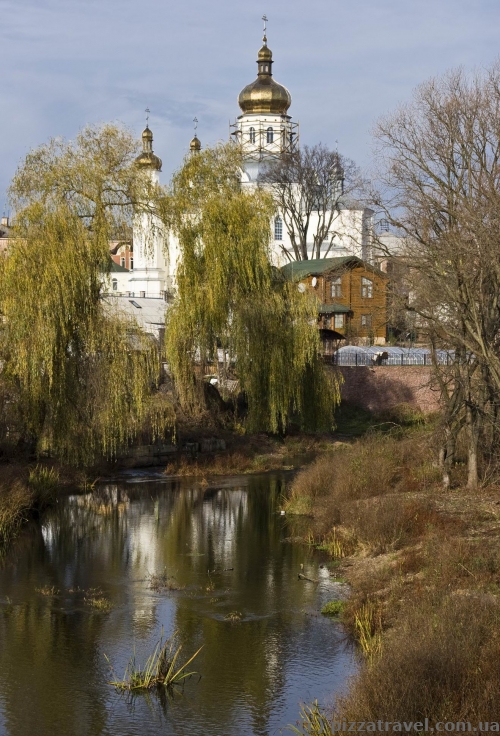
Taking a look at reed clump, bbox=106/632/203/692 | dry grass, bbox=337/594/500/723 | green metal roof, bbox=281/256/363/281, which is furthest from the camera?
green metal roof, bbox=281/256/363/281

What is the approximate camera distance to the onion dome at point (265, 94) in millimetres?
61531

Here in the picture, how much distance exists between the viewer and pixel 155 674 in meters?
10.4

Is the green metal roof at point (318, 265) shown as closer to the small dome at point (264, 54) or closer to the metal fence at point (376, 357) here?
the metal fence at point (376, 357)

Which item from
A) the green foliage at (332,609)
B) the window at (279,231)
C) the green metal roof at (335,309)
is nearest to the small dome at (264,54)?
the window at (279,231)

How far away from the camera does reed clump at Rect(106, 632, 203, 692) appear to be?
10258 mm

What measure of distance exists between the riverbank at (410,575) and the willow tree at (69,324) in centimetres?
462

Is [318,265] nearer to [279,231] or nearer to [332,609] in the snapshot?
[279,231]

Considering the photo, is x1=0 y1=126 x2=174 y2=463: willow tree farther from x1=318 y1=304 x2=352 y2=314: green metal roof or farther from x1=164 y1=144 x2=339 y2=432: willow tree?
x1=318 y1=304 x2=352 y2=314: green metal roof

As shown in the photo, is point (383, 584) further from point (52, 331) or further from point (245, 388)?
point (245, 388)

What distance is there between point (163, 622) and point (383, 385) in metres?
27.9

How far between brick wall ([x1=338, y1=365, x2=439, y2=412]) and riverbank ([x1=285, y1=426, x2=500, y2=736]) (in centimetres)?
1483

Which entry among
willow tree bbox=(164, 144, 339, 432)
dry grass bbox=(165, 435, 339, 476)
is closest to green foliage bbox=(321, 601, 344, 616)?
dry grass bbox=(165, 435, 339, 476)

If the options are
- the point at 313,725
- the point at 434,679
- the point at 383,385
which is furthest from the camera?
the point at 383,385

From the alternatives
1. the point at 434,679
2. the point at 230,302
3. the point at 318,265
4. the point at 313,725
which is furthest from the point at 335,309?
the point at 434,679
